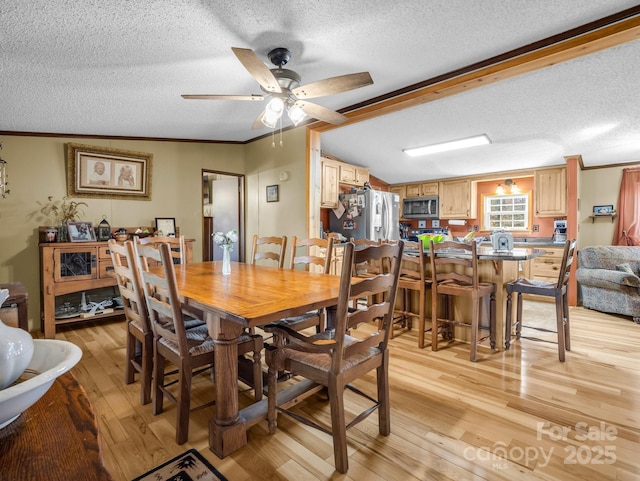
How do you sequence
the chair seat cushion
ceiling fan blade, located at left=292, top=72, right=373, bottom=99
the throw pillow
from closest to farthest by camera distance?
the chair seat cushion → ceiling fan blade, located at left=292, top=72, right=373, bottom=99 → the throw pillow

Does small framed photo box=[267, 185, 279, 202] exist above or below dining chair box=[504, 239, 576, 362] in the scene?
above

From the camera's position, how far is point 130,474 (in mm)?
1468

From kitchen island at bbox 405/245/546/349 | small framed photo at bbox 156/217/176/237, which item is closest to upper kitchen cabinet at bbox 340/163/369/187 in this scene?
small framed photo at bbox 156/217/176/237

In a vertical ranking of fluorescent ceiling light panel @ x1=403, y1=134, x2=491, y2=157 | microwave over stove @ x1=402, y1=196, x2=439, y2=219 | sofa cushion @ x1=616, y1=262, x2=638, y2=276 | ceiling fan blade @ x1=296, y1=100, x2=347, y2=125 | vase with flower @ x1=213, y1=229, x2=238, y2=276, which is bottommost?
sofa cushion @ x1=616, y1=262, x2=638, y2=276

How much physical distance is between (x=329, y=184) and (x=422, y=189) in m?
2.56

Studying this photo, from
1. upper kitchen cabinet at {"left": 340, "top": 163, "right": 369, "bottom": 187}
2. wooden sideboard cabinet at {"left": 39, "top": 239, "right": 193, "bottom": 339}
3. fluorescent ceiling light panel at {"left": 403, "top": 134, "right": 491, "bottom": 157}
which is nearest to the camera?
wooden sideboard cabinet at {"left": 39, "top": 239, "right": 193, "bottom": 339}

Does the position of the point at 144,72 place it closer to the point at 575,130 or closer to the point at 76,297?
the point at 76,297

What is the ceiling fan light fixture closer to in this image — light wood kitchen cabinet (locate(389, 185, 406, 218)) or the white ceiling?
the white ceiling

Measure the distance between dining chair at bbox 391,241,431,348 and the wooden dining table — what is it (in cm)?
125

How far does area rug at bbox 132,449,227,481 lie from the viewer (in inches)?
56.8

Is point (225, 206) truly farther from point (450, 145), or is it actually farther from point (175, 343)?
point (175, 343)

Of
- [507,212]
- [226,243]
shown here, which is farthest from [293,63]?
[507,212]

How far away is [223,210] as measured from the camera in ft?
20.1

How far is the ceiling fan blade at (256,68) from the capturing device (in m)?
1.79
